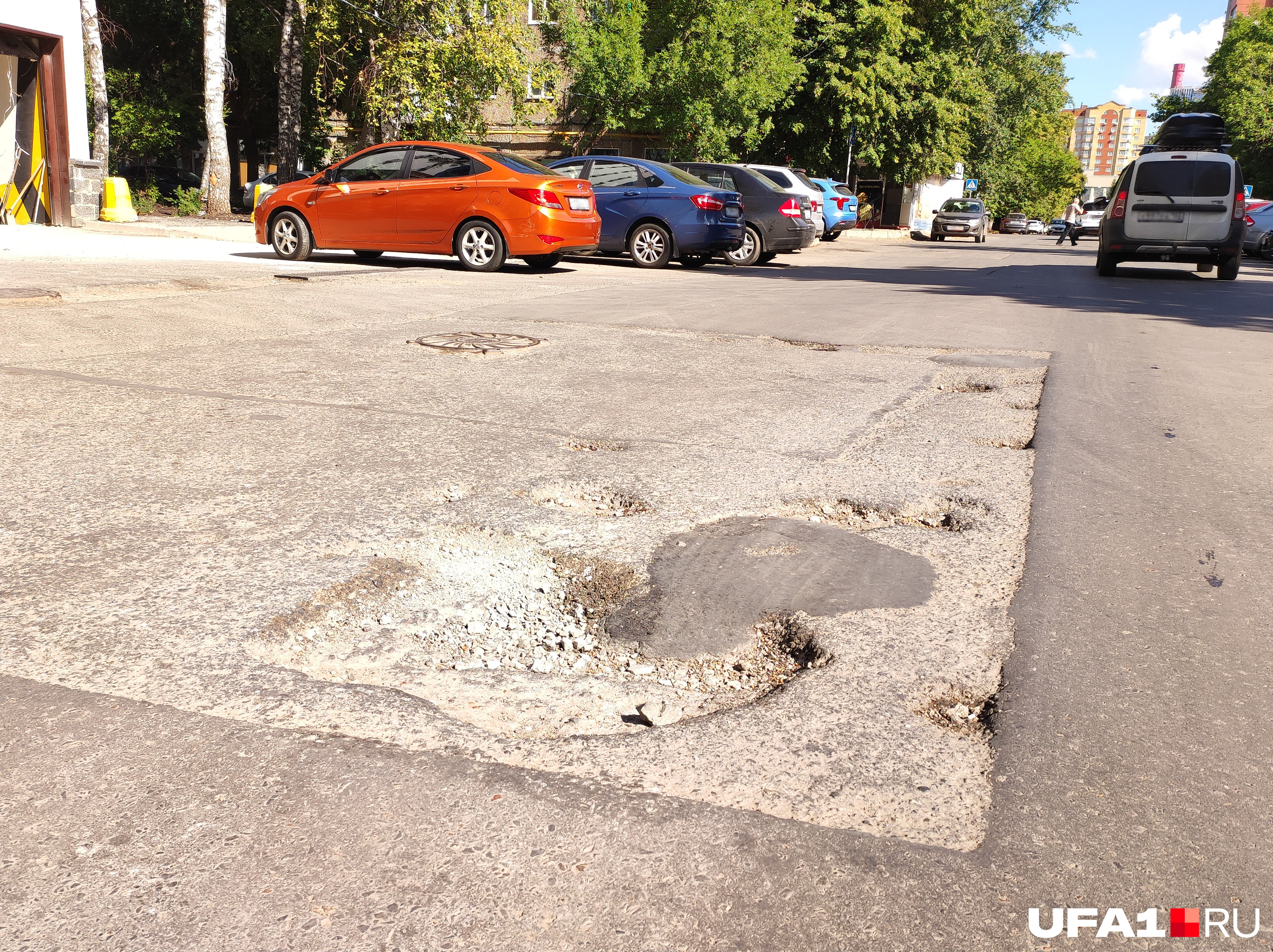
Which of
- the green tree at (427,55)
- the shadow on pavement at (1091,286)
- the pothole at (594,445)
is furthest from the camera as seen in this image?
the green tree at (427,55)

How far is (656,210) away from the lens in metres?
16.5

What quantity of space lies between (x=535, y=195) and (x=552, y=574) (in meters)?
Answer: 10.9

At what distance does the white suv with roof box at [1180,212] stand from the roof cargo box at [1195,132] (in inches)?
792

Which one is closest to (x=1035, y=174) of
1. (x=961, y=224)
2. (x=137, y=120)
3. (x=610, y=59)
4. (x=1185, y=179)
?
(x=961, y=224)

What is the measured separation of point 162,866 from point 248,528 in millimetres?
1784

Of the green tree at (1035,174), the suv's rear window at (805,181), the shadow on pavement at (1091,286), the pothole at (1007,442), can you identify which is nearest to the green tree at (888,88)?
the suv's rear window at (805,181)

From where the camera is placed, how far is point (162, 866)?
1779 mm

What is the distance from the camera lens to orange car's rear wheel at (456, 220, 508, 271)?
13.7 m

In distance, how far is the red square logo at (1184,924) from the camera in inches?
67.4

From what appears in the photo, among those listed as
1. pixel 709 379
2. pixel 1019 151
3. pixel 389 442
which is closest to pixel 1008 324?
pixel 709 379

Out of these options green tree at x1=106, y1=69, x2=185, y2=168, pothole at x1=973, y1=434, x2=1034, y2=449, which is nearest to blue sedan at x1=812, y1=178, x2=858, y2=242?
green tree at x1=106, y1=69, x2=185, y2=168

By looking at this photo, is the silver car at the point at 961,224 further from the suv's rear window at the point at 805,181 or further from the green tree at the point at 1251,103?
the green tree at the point at 1251,103

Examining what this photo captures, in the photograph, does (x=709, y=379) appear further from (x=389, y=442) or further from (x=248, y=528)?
(x=248, y=528)

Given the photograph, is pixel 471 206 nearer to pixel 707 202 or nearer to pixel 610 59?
pixel 707 202
